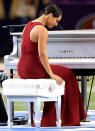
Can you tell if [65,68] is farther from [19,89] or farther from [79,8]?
[79,8]

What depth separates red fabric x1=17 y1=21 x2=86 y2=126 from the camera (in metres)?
5.50

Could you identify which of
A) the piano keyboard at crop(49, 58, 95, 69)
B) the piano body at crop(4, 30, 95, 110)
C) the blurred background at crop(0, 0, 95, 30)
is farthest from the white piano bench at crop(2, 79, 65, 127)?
the blurred background at crop(0, 0, 95, 30)

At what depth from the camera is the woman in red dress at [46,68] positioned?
211 inches

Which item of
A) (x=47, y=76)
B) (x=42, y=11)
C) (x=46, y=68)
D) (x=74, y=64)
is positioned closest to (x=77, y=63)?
(x=74, y=64)

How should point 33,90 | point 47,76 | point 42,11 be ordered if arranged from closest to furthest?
point 33,90, point 47,76, point 42,11

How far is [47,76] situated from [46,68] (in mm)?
203

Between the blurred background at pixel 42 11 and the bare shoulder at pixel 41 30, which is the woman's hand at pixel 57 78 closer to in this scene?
the bare shoulder at pixel 41 30

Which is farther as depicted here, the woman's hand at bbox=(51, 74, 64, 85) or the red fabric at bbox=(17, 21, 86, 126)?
the red fabric at bbox=(17, 21, 86, 126)

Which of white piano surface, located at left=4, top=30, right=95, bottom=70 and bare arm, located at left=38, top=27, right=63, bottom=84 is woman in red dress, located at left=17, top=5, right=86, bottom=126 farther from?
white piano surface, located at left=4, top=30, right=95, bottom=70

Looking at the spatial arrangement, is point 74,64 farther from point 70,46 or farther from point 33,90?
point 33,90

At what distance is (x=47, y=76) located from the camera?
5.54 meters

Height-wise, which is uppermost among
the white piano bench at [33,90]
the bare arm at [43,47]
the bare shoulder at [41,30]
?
the bare shoulder at [41,30]

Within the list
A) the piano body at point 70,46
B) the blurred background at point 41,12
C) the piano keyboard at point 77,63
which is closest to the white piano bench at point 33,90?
the piano keyboard at point 77,63

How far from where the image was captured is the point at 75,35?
6.25m
